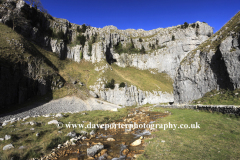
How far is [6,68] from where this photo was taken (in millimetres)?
29375

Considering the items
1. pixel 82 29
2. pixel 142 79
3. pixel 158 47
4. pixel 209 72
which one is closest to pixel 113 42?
pixel 82 29

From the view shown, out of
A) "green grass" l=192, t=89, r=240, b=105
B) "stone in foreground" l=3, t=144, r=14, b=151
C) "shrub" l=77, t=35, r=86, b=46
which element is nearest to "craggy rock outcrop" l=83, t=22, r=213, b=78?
"shrub" l=77, t=35, r=86, b=46

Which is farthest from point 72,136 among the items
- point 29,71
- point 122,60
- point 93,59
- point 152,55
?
point 152,55

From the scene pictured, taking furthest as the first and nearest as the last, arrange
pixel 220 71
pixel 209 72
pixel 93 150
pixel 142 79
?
pixel 142 79
pixel 209 72
pixel 220 71
pixel 93 150

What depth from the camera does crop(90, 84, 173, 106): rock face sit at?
54969 millimetres

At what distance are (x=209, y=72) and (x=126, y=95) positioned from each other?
36.0m

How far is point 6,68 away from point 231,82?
5264 cm

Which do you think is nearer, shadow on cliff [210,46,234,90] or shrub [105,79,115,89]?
shadow on cliff [210,46,234,90]

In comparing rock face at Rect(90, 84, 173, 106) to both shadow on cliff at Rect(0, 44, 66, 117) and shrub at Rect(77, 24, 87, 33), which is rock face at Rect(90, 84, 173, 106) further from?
shrub at Rect(77, 24, 87, 33)

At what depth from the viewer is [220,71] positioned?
2403 centimetres

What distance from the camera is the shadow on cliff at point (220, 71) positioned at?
21486 mm

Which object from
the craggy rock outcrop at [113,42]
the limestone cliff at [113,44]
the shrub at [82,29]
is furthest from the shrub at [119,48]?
the shrub at [82,29]

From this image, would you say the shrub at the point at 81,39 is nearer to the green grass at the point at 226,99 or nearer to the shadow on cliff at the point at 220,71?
the shadow on cliff at the point at 220,71

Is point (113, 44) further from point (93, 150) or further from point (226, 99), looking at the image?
point (93, 150)
